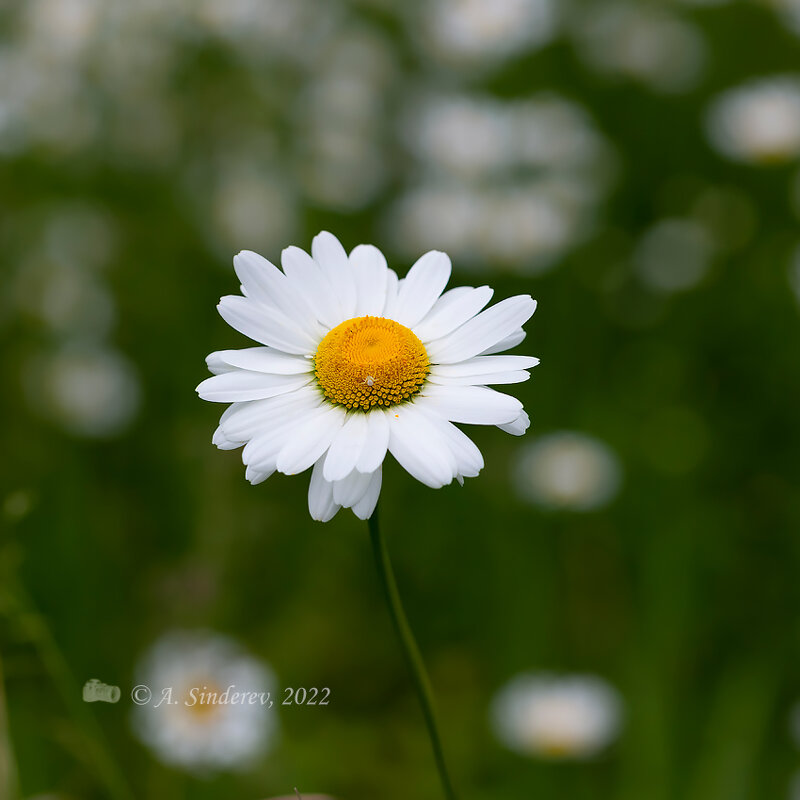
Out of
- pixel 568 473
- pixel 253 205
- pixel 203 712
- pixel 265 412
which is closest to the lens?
pixel 265 412

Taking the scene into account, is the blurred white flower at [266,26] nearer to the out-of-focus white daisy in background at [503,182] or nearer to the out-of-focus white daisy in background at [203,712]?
the out-of-focus white daisy in background at [503,182]

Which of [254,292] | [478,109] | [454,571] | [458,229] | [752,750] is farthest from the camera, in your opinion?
[478,109]

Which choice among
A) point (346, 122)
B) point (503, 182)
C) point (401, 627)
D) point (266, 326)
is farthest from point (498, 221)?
point (401, 627)

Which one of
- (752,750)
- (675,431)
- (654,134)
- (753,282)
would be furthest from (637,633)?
(654,134)

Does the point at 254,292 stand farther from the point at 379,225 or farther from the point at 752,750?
the point at 379,225


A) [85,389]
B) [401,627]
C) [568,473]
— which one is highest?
[85,389]

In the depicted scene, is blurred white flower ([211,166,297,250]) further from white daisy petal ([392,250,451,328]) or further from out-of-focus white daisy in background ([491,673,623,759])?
white daisy petal ([392,250,451,328])

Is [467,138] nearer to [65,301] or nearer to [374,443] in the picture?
[65,301]
